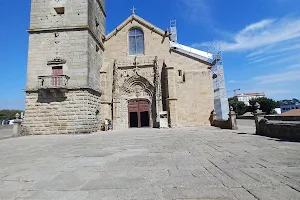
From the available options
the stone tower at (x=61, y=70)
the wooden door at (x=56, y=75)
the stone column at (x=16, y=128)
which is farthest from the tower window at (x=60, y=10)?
the stone column at (x=16, y=128)

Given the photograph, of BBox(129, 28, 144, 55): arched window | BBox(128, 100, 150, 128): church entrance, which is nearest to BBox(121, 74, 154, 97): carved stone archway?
BBox(128, 100, 150, 128): church entrance

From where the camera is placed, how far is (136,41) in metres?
19.9

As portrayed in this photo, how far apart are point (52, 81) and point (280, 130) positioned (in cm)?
1527

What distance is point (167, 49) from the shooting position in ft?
63.1

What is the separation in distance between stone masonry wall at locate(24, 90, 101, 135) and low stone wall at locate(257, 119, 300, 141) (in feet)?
38.8

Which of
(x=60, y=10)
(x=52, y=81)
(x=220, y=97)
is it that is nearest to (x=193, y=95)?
(x=220, y=97)

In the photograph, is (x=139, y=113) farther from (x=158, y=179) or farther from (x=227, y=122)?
(x=158, y=179)

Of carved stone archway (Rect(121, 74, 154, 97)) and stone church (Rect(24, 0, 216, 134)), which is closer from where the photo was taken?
stone church (Rect(24, 0, 216, 134))

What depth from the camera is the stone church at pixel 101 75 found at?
14.1 meters

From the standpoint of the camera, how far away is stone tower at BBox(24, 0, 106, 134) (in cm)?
1398

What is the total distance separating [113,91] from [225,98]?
13970mm

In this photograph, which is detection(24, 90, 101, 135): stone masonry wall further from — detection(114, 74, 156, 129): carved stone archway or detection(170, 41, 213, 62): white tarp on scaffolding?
detection(170, 41, 213, 62): white tarp on scaffolding

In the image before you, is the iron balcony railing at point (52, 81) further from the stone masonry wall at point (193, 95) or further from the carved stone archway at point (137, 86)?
the stone masonry wall at point (193, 95)

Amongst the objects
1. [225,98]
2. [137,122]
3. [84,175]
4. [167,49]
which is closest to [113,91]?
[137,122]
